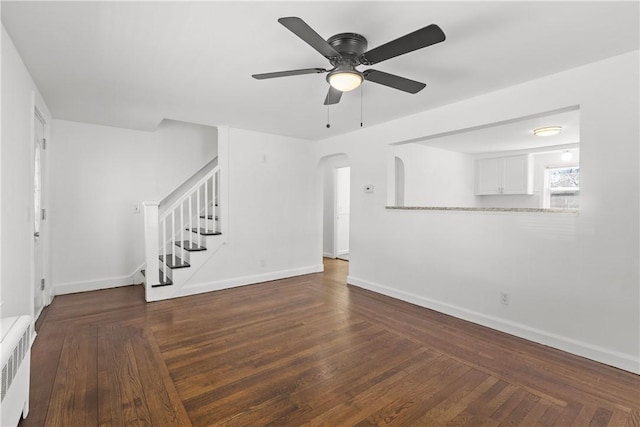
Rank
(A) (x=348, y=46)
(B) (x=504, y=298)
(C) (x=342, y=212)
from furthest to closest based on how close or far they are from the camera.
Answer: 1. (C) (x=342, y=212)
2. (B) (x=504, y=298)
3. (A) (x=348, y=46)

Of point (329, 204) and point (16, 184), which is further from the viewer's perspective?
point (329, 204)

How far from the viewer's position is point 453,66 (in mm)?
2502

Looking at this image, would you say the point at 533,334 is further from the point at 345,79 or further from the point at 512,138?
the point at 512,138

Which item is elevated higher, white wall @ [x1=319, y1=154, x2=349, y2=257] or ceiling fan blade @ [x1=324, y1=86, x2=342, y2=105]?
ceiling fan blade @ [x1=324, y1=86, x2=342, y2=105]

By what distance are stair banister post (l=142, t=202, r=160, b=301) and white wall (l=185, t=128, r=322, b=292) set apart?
0.47 metres

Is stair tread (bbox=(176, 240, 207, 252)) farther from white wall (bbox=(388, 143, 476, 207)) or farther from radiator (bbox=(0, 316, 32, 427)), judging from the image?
white wall (bbox=(388, 143, 476, 207))

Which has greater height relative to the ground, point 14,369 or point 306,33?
point 306,33

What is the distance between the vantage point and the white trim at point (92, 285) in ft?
13.5

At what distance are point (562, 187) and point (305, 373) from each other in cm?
665

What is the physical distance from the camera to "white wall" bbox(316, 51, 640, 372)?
2.31 m

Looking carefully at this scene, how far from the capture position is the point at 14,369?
1.47m

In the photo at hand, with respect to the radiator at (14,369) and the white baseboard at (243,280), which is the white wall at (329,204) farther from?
the radiator at (14,369)

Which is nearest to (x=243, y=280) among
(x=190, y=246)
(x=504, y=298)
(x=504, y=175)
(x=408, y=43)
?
(x=190, y=246)

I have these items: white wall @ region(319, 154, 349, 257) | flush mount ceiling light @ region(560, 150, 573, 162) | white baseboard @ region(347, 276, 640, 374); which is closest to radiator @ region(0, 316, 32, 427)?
white baseboard @ region(347, 276, 640, 374)
